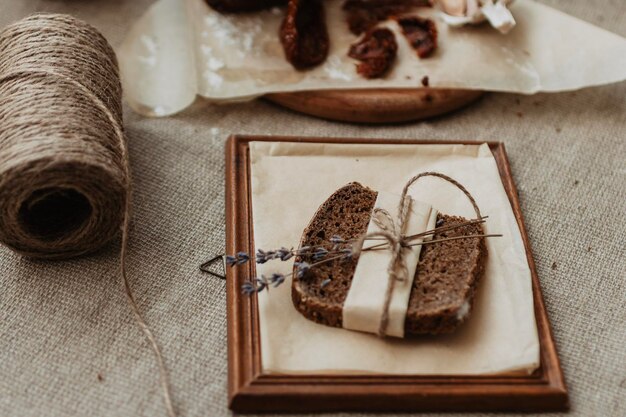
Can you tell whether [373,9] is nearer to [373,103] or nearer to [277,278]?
[373,103]

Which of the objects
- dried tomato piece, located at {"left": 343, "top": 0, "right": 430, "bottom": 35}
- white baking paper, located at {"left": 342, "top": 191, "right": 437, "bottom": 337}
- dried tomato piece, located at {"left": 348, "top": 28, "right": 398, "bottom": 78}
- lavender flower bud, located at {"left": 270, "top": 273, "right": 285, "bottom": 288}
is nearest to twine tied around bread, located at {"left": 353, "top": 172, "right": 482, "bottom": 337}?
white baking paper, located at {"left": 342, "top": 191, "right": 437, "bottom": 337}

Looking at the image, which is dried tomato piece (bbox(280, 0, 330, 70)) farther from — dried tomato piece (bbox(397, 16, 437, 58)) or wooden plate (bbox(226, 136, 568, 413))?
wooden plate (bbox(226, 136, 568, 413))

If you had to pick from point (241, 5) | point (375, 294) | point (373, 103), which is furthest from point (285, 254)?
point (241, 5)

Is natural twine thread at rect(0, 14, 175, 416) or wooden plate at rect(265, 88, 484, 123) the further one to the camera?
wooden plate at rect(265, 88, 484, 123)

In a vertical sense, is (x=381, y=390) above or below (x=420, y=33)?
below

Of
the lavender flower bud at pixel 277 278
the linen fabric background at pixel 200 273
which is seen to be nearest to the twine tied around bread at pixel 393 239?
the lavender flower bud at pixel 277 278

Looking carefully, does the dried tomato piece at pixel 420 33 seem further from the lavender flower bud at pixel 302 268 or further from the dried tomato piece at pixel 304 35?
the lavender flower bud at pixel 302 268
